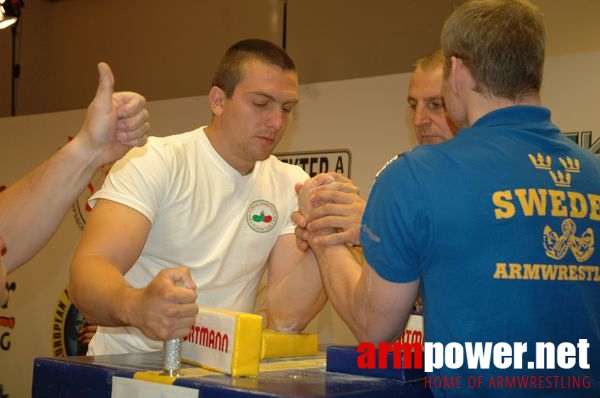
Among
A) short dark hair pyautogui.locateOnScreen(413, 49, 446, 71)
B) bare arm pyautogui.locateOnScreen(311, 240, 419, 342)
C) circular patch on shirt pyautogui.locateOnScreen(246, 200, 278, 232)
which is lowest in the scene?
bare arm pyautogui.locateOnScreen(311, 240, 419, 342)

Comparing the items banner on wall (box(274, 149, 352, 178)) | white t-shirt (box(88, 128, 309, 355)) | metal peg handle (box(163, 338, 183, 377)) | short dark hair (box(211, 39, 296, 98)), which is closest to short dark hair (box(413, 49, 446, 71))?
short dark hair (box(211, 39, 296, 98))

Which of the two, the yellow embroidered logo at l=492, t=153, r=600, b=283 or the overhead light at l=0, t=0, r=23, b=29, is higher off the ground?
the overhead light at l=0, t=0, r=23, b=29

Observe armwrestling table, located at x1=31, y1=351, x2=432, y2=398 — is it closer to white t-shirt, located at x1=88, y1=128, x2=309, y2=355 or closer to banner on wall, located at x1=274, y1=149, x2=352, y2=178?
white t-shirt, located at x1=88, y1=128, x2=309, y2=355

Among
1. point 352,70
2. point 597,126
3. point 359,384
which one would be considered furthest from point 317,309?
point 352,70

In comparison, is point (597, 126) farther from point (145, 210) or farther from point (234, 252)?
point (145, 210)

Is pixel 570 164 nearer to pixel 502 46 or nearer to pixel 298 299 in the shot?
pixel 502 46

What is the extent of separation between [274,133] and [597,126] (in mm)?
1450

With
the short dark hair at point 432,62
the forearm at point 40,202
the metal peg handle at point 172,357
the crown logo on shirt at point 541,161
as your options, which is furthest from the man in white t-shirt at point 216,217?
the crown logo on shirt at point 541,161

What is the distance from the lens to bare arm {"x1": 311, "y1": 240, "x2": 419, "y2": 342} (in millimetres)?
1368

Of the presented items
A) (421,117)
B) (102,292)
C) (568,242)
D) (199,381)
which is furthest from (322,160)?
(199,381)

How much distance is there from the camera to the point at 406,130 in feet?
12.1

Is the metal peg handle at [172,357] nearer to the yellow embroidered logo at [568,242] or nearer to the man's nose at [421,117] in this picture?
the yellow embroidered logo at [568,242]

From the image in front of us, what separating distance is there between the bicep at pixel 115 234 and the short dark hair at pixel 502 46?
982 mm

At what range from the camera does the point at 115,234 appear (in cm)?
198
